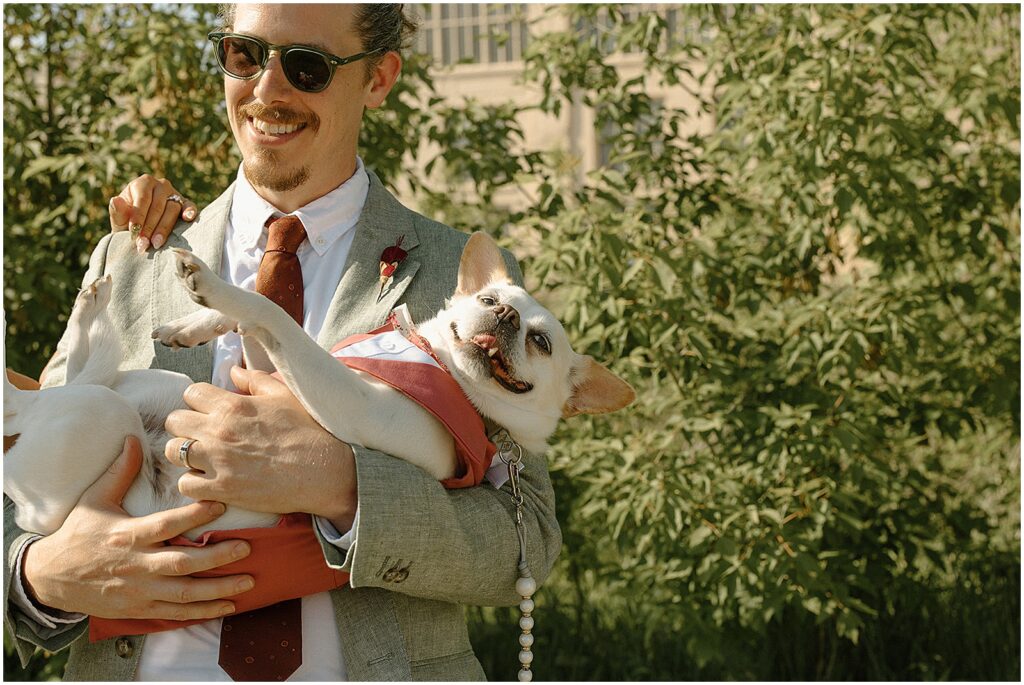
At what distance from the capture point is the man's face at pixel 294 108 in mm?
2635

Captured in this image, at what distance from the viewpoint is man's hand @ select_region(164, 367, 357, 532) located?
223 centimetres

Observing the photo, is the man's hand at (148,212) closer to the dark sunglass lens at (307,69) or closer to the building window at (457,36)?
the dark sunglass lens at (307,69)

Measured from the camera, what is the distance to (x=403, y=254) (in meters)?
2.69

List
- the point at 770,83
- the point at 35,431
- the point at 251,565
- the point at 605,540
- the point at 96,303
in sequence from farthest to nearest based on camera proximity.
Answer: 1. the point at 605,540
2. the point at 770,83
3. the point at 96,303
4. the point at 35,431
5. the point at 251,565

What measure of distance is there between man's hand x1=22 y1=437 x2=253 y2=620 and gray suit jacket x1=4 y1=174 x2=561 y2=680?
0.14 m

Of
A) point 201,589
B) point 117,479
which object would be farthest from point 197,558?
point 117,479

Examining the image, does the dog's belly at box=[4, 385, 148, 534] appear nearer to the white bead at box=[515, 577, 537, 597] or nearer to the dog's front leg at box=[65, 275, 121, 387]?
the dog's front leg at box=[65, 275, 121, 387]

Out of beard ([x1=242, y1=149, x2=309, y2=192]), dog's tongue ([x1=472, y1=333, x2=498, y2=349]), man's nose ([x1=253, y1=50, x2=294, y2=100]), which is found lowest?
dog's tongue ([x1=472, y1=333, x2=498, y2=349])

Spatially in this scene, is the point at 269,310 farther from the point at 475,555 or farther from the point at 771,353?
the point at 771,353

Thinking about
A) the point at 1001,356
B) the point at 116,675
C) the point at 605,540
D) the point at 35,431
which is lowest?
the point at 605,540

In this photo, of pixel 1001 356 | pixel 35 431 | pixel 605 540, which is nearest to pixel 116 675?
pixel 35 431

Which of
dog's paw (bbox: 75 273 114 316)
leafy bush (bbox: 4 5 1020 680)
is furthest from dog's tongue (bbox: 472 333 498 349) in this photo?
leafy bush (bbox: 4 5 1020 680)

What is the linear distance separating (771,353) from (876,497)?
0.94m

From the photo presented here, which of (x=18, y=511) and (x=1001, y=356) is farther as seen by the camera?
(x=1001, y=356)
